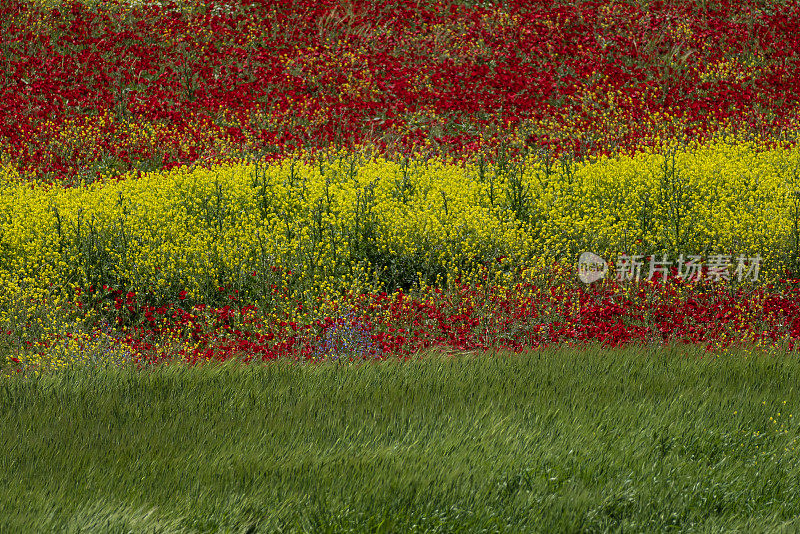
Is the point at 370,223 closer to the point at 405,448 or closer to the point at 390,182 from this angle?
the point at 390,182

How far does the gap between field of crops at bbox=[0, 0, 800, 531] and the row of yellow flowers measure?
0.11 feet

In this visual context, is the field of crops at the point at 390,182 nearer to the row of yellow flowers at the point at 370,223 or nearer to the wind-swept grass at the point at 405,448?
the row of yellow flowers at the point at 370,223

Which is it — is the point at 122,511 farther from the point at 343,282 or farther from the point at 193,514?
the point at 343,282

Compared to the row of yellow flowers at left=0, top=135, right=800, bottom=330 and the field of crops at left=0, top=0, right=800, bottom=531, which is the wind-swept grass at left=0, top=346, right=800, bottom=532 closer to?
the field of crops at left=0, top=0, right=800, bottom=531

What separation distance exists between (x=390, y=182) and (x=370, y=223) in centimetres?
136

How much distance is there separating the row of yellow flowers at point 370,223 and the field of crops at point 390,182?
0.11 feet

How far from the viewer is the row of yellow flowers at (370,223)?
749cm

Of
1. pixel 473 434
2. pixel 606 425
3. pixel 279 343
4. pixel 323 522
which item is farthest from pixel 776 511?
pixel 279 343

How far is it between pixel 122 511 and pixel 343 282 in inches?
162

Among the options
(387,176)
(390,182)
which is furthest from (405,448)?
(387,176)

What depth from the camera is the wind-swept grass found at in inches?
132

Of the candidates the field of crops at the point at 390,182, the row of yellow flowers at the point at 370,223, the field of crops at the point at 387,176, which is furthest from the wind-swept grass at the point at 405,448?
the row of yellow flowers at the point at 370,223

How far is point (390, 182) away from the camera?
30.4ft

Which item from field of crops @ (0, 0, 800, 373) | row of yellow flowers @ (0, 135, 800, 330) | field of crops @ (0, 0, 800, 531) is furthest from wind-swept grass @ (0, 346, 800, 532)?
row of yellow flowers @ (0, 135, 800, 330)
